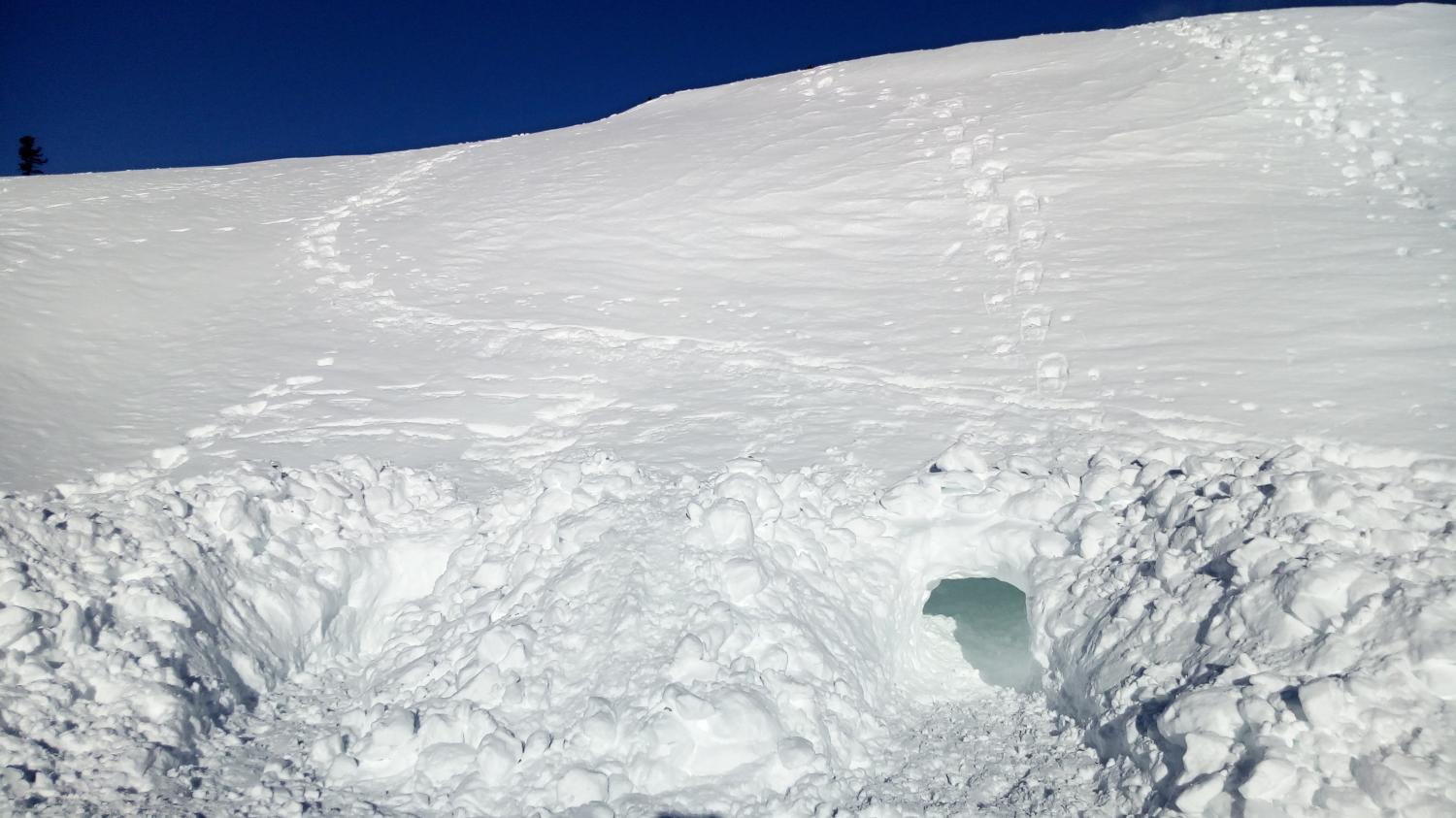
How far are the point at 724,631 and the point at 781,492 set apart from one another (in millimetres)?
1199

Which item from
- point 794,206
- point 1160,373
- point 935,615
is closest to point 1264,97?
point 794,206

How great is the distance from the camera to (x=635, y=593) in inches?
179

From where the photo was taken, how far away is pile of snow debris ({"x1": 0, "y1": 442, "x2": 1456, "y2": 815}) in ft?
11.3

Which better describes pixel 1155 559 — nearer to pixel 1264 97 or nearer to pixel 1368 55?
pixel 1264 97

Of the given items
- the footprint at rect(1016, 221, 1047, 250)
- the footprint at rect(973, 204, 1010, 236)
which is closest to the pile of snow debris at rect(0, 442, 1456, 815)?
the footprint at rect(1016, 221, 1047, 250)

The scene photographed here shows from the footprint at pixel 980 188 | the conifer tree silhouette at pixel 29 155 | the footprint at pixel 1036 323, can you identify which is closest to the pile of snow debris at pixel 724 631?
the footprint at pixel 1036 323

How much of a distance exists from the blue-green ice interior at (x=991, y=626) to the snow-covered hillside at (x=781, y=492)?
0.42 ft

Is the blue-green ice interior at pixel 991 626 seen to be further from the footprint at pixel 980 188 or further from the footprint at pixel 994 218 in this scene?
the footprint at pixel 980 188

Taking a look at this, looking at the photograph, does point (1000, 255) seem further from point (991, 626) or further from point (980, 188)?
point (991, 626)

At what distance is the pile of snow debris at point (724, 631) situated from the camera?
3432 millimetres

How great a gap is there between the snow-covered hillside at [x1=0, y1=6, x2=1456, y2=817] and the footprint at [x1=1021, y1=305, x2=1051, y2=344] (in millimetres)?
90

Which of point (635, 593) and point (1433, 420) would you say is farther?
point (1433, 420)

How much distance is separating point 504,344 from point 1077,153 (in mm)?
7627

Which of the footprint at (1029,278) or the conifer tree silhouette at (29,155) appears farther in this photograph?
the conifer tree silhouette at (29,155)
